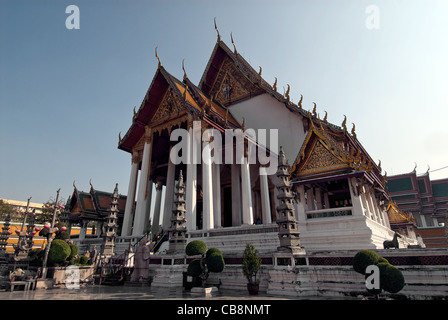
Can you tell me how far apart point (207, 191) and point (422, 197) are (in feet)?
98.8

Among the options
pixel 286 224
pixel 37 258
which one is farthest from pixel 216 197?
pixel 37 258

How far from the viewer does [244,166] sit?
45.7 feet

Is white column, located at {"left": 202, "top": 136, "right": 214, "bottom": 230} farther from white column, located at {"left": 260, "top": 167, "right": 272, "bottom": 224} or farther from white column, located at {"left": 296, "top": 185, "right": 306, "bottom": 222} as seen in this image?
white column, located at {"left": 296, "top": 185, "right": 306, "bottom": 222}

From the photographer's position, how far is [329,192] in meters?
11.5

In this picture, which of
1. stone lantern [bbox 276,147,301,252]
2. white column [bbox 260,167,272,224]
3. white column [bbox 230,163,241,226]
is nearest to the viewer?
stone lantern [bbox 276,147,301,252]

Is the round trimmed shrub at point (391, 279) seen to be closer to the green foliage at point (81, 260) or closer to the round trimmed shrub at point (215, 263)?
the round trimmed shrub at point (215, 263)

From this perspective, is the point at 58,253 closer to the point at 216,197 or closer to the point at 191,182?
the point at 191,182

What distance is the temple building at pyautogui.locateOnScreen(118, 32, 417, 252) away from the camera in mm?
8672

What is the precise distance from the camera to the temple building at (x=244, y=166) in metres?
8.67

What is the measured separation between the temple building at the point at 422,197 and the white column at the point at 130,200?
96.1 feet

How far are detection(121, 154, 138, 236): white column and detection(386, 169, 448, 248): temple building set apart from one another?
29.3 m

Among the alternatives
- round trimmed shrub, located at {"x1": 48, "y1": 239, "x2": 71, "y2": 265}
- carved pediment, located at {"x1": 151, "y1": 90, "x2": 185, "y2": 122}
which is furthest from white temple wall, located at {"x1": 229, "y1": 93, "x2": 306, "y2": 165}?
round trimmed shrub, located at {"x1": 48, "y1": 239, "x2": 71, "y2": 265}
